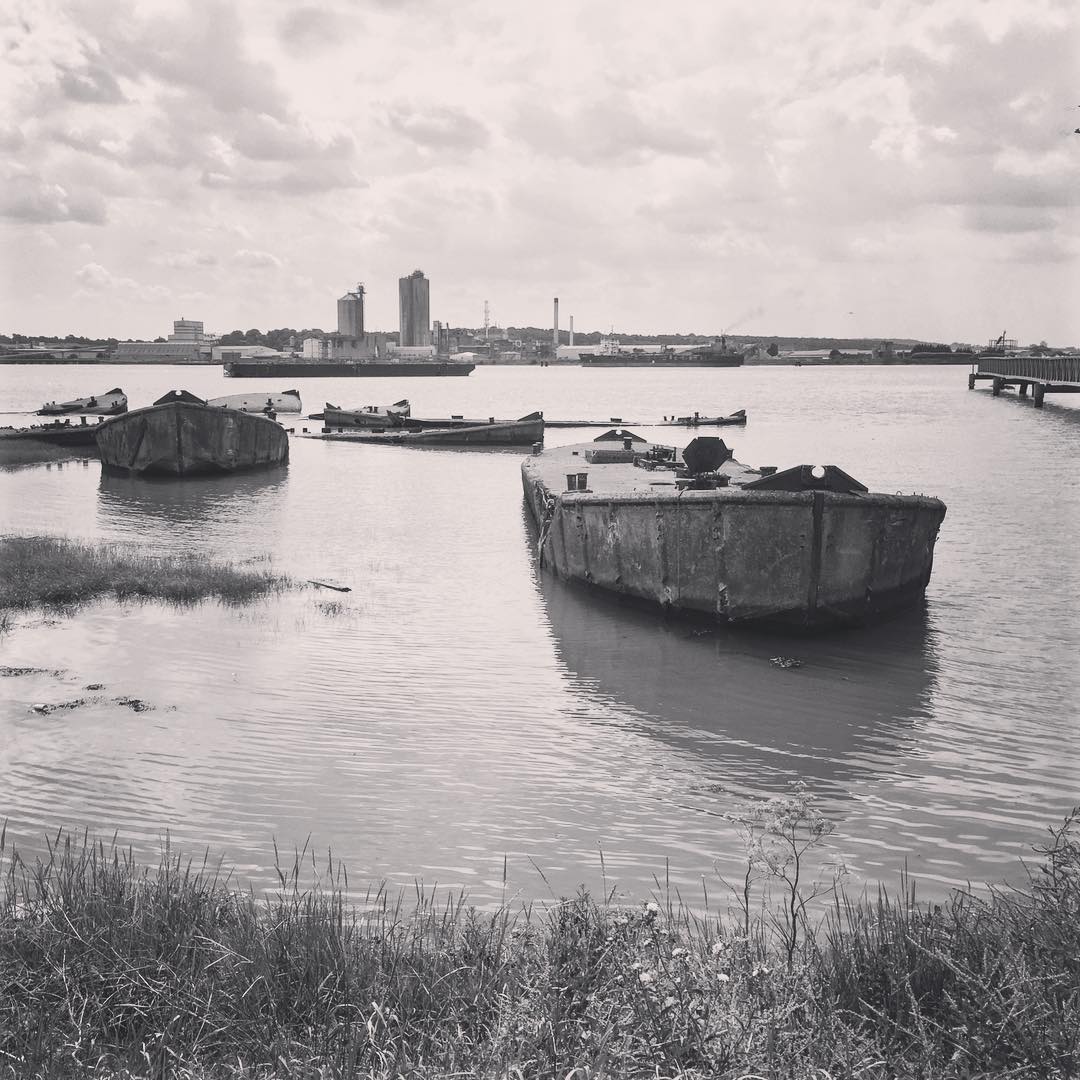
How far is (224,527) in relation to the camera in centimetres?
2511

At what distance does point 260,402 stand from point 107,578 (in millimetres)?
52514

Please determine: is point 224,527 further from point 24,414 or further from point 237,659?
point 24,414

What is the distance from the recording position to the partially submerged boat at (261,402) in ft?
197

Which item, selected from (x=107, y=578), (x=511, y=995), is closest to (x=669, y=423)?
(x=107, y=578)

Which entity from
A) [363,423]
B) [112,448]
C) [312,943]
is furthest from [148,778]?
[363,423]

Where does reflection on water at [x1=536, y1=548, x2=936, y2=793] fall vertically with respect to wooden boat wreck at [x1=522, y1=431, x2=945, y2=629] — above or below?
below

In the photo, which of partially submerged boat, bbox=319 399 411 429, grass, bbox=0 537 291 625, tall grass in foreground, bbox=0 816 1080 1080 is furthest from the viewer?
partially submerged boat, bbox=319 399 411 429

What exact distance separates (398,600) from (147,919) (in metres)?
11.6

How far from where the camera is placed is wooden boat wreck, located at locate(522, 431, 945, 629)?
46.4 feet

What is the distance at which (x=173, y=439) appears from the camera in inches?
1356

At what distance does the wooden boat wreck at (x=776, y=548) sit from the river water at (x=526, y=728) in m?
0.47

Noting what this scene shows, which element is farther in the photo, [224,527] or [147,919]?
[224,527]

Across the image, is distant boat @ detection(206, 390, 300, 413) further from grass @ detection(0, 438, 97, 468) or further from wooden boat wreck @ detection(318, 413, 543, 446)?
grass @ detection(0, 438, 97, 468)

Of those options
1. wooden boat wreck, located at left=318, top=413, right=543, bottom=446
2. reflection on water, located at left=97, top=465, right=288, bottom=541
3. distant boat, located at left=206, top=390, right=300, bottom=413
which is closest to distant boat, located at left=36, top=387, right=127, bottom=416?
distant boat, located at left=206, top=390, right=300, bottom=413
